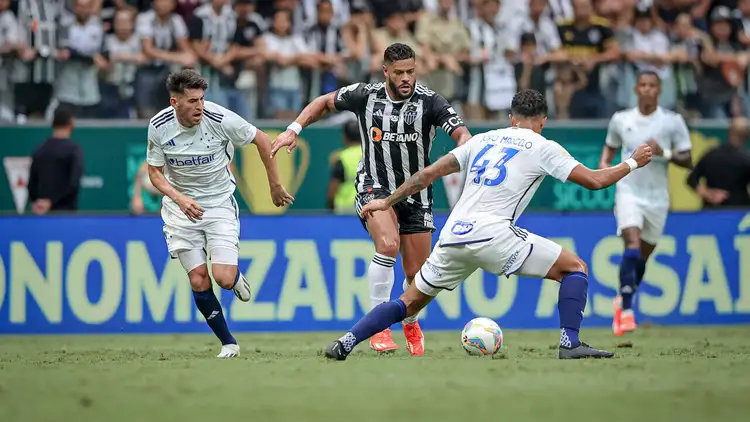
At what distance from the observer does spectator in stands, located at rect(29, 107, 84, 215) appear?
627 inches

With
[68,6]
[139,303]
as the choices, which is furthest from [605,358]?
[68,6]

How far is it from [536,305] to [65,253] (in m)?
5.75

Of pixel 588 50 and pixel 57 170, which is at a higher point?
pixel 588 50

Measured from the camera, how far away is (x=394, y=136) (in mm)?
10836

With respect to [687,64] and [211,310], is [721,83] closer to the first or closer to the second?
[687,64]

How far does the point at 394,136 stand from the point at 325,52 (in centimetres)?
756

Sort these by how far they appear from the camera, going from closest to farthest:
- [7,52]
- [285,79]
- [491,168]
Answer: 1. [491,168]
2. [7,52]
3. [285,79]

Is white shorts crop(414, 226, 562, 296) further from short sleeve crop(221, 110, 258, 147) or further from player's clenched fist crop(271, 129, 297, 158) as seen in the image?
short sleeve crop(221, 110, 258, 147)

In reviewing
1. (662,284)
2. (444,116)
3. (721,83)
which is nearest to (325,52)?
(662,284)

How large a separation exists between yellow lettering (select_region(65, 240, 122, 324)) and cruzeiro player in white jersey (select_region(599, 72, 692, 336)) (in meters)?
5.89

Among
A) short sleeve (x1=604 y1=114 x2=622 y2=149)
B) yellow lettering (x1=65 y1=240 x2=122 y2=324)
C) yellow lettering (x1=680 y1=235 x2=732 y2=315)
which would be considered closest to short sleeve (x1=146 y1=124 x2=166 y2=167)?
yellow lettering (x1=65 y1=240 x2=122 y2=324)

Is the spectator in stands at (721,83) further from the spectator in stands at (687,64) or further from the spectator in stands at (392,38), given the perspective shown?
the spectator in stands at (392,38)

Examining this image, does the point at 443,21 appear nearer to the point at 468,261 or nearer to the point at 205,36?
the point at 205,36

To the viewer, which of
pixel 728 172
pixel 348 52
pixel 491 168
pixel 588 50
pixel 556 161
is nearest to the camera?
pixel 556 161
